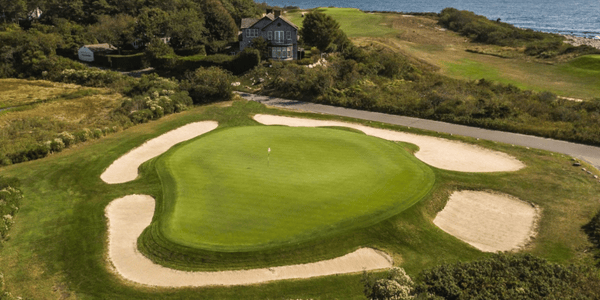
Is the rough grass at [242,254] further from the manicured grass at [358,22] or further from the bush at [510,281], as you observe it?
the manicured grass at [358,22]

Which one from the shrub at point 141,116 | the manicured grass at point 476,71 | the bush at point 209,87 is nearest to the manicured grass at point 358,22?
the manicured grass at point 476,71

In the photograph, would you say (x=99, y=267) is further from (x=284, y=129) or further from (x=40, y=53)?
(x=40, y=53)

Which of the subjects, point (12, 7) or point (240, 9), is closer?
point (12, 7)

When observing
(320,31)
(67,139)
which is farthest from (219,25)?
(67,139)

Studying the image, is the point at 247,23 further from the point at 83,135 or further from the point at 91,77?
the point at 83,135

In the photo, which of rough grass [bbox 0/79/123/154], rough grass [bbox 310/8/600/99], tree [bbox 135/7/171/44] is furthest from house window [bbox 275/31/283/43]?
rough grass [bbox 0/79/123/154]

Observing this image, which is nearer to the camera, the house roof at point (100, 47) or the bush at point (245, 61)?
the bush at point (245, 61)
